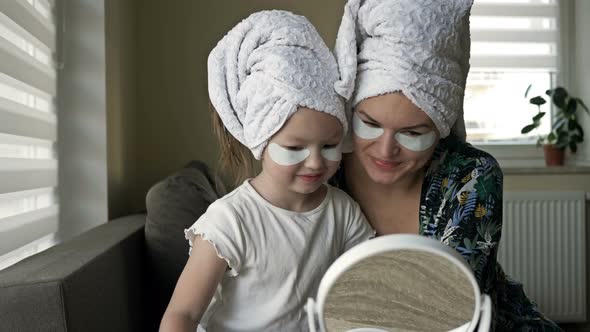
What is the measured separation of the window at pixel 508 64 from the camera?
3.60 metres

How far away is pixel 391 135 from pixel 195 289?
37 centimetres

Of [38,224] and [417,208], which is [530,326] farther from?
[38,224]

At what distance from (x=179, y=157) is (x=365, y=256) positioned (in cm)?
259

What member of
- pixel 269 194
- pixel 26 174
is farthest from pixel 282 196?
pixel 26 174

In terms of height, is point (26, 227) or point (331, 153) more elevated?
point (331, 153)

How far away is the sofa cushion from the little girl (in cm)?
59

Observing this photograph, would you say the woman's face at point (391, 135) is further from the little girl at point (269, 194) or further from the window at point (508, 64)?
the window at point (508, 64)

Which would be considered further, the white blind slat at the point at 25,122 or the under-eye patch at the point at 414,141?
the white blind slat at the point at 25,122

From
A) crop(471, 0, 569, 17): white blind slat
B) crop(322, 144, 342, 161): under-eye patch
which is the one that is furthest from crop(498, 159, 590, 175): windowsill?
crop(322, 144, 342, 161): under-eye patch

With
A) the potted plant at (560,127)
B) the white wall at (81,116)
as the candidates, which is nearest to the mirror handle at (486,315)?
the white wall at (81,116)

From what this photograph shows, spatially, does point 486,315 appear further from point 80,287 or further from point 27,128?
point 27,128

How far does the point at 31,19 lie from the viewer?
1.76 metres

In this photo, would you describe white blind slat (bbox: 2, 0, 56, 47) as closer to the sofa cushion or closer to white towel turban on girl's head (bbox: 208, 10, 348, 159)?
the sofa cushion

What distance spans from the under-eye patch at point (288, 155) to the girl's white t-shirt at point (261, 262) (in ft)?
0.39
